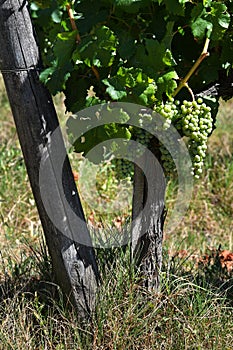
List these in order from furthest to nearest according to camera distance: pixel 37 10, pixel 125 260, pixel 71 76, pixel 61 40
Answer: pixel 37 10, pixel 125 260, pixel 71 76, pixel 61 40

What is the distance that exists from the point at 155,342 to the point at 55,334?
1.35ft

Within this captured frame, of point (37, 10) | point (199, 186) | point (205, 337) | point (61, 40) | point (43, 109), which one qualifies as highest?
point (37, 10)

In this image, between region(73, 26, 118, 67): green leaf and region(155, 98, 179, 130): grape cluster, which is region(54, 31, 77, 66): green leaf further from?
region(155, 98, 179, 130): grape cluster

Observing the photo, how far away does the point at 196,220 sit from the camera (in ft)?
15.4

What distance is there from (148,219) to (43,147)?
0.57 metres

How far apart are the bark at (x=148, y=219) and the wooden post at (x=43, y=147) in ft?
0.74

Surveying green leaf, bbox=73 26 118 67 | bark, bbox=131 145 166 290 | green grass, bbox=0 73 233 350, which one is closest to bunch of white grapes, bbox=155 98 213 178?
bark, bbox=131 145 166 290

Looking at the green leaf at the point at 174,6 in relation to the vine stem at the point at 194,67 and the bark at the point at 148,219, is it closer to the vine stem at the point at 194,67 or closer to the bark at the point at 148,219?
the vine stem at the point at 194,67

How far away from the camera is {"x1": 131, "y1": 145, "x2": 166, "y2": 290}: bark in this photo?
2.65m

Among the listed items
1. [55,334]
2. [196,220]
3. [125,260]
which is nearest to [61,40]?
[125,260]

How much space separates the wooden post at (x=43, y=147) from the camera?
234 cm

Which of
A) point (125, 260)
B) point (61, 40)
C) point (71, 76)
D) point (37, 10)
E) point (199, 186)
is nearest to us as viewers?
point (61, 40)

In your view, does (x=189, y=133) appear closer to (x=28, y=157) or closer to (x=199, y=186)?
(x=28, y=157)

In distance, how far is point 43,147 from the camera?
2457 mm
